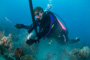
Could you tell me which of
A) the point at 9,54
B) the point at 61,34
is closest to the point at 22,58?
the point at 9,54

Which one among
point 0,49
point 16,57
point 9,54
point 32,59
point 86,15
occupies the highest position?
point 86,15

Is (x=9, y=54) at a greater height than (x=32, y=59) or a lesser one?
greater

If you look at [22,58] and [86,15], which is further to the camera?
[86,15]

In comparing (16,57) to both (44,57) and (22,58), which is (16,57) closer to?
(22,58)

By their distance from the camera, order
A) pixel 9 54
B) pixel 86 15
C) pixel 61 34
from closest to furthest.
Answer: pixel 9 54
pixel 61 34
pixel 86 15

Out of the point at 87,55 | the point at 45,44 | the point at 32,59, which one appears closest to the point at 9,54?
the point at 32,59

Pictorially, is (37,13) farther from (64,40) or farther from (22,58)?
(64,40)

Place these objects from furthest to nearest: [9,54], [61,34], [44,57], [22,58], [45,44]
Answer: [45,44] < [44,57] < [61,34] < [9,54] < [22,58]

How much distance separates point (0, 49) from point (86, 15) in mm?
98952

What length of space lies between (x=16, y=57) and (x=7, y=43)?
1.49 m

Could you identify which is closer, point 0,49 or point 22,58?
point 22,58

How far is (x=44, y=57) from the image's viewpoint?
22.7 ft

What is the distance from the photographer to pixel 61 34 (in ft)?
19.0

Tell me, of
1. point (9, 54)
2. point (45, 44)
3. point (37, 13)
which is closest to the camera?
point (37, 13)
